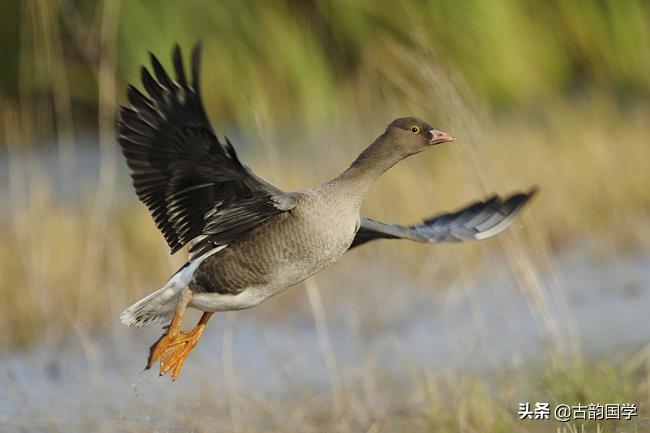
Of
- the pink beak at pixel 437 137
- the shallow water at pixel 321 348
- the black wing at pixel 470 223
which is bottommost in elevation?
the shallow water at pixel 321 348

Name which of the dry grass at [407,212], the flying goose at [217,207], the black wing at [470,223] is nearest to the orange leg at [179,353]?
the flying goose at [217,207]

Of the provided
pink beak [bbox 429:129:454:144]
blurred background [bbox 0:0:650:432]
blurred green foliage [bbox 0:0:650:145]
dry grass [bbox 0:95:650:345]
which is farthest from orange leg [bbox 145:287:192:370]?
blurred green foliage [bbox 0:0:650:145]

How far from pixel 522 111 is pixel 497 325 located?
9.34 feet

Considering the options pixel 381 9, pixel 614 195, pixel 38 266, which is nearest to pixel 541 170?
pixel 614 195

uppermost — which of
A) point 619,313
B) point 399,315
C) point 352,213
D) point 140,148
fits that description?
point 140,148

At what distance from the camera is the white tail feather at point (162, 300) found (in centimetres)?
546

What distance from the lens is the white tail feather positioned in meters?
5.46

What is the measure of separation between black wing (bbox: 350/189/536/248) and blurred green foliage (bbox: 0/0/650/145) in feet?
14.0

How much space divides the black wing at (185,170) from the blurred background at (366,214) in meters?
1.12

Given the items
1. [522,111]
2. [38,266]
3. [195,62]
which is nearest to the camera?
[195,62]

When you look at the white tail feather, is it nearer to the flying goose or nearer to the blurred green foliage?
the flying goose

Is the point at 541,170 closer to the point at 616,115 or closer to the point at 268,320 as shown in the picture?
the point at 616,115

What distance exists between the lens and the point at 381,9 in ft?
37.8

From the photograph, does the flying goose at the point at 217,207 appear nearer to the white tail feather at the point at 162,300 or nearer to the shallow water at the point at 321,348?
the white tail feather at the point at 162,300
